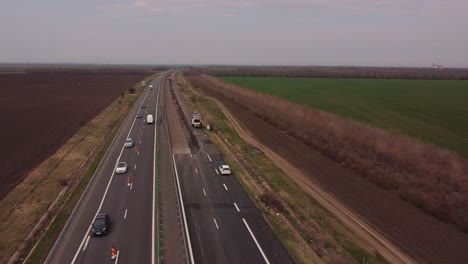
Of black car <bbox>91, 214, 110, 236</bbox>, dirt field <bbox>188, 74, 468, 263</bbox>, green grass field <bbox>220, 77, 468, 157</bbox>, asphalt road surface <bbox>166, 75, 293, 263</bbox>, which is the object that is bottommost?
dirt field <bbox>188, 74, 468, 263</bbox>

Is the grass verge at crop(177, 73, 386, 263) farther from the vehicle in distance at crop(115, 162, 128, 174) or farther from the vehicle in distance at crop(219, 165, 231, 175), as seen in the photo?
the vehicle in distance at crop(115, 162, 128, 174)

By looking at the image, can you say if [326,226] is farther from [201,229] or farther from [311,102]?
[311,102]

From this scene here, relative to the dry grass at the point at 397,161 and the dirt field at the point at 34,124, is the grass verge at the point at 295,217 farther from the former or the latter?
the dirt field at the point at 34,124

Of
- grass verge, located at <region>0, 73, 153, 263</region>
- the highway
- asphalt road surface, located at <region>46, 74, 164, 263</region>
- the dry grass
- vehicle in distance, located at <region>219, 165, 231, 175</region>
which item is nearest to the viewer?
asphalt road surface, located at <region>46, 74, 164, 263</region>

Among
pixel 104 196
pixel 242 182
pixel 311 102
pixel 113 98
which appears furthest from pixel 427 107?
pixel 113 98

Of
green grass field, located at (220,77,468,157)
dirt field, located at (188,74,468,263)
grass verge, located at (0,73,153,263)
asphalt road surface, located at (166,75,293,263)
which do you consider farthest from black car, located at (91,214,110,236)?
green grass field, located at (220,77,468,157)

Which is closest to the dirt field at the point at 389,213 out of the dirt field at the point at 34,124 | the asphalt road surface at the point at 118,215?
the asphalt road surface at the point at 118,215
